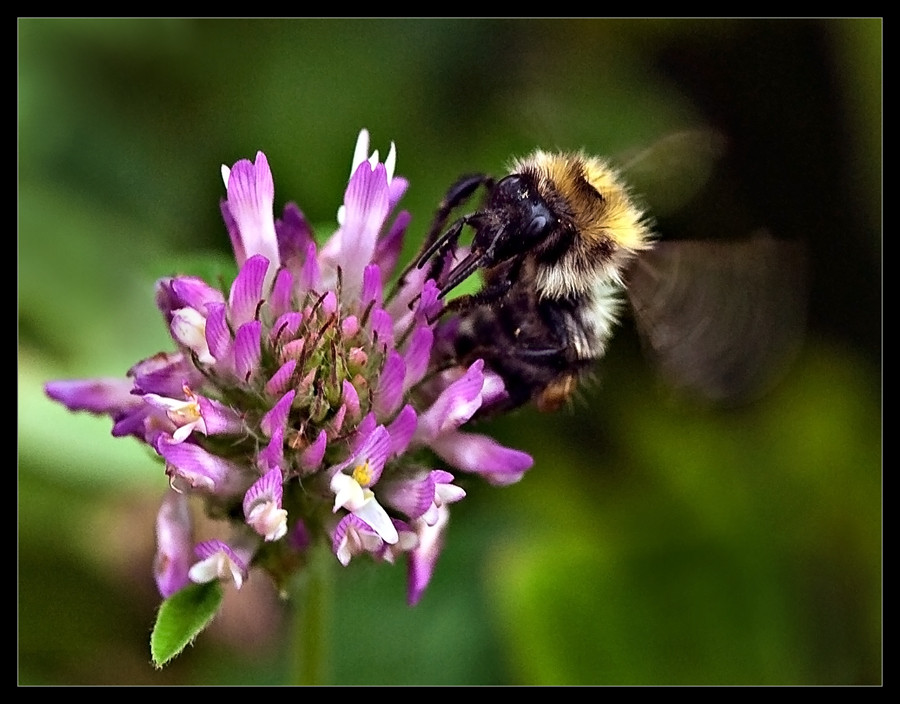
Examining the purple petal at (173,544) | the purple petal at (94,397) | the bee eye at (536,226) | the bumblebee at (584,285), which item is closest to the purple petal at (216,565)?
the purple petal at (173,544)

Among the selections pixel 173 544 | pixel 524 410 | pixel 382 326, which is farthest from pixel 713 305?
pixel 524 410

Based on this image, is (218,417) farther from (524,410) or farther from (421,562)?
(524,410)

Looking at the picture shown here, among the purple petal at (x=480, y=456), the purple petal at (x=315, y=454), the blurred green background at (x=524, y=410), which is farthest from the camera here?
the blurred green background at (x=524, y=410)

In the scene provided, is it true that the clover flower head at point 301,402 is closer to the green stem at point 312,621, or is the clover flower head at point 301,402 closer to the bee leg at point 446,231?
the bee leg at point 446,231

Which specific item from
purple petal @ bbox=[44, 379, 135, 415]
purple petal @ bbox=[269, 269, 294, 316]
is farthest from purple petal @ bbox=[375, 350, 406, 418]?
purple petal @ bbox=[44, 379, 135, 415]

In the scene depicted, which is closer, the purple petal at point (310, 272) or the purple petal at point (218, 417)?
the purple petal at point (218, 417)

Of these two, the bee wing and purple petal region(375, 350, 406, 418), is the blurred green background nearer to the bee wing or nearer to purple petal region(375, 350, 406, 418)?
the bee wing
